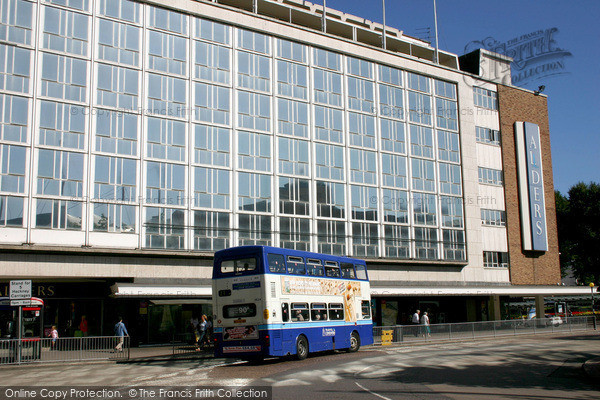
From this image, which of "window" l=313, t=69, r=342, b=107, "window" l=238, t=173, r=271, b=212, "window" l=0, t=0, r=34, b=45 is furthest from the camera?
"window" l=313, t=69, r=342, b=107

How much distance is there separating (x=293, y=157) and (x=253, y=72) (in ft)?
20.0

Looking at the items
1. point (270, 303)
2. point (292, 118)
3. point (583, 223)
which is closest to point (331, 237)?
point (292, 118)

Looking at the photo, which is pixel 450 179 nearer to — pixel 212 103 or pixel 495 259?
pixel 495 259

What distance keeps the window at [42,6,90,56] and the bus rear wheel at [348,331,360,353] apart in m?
21.1

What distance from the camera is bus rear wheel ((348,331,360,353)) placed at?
25.6 metres

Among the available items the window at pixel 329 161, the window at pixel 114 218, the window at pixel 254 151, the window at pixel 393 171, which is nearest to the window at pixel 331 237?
the window at pixel 329 161

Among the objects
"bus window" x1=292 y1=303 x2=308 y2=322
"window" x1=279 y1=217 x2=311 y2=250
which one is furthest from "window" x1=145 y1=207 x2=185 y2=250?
"bus window" x1=292 y1=303 x2=308 y2=322

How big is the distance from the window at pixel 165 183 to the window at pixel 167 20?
8504 mm

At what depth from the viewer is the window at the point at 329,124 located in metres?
41.0

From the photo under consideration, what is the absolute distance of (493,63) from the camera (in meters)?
54.2

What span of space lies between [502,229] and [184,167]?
28355 mm

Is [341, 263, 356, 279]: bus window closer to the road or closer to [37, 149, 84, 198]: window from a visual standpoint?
the road

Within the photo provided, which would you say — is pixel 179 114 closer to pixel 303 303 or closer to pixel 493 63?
pixel 303 303

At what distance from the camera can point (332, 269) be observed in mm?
24406
